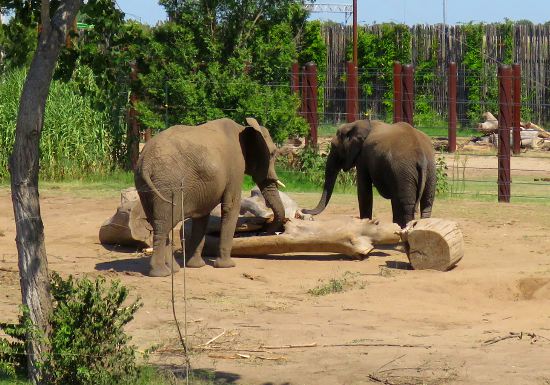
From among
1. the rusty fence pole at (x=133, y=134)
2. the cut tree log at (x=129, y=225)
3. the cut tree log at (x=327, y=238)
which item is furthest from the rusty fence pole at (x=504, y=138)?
the cut tree log at (x=129, y=225)

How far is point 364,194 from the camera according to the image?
1395cm

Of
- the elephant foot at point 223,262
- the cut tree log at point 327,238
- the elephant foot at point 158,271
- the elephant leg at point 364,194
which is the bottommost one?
the elephant foot at point 223,262

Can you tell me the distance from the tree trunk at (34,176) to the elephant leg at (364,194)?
23.9ft

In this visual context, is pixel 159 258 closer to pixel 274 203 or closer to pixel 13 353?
pixel 274 203

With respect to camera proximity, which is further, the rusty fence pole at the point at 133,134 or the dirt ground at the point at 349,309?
the rusty fence pole at the point at 133,134

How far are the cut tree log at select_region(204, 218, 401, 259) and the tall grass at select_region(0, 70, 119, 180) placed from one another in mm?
7112

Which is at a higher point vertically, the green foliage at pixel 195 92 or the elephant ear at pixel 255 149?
the green foliage at pixel 195 92

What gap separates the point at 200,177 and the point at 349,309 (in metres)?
2.45

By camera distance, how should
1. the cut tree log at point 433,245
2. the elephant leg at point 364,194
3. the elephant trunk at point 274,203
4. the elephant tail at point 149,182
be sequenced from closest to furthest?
the elephant tail at point 149,182 < the cut tree log at point 433,245 < the elephant trunk at point 274,203 < the elephant leg at point 364,194

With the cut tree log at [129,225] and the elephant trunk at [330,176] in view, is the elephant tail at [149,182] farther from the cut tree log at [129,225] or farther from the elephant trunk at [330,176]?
the elephant trunk at [330,176]

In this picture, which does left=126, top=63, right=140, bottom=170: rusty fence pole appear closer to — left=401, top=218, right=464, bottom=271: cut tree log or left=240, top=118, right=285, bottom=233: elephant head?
left=240, top=118, right=285, bottom=233: elephant head

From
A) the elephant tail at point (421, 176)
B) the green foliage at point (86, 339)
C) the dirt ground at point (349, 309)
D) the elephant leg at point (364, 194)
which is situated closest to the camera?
the green foliage at point (86, 339)

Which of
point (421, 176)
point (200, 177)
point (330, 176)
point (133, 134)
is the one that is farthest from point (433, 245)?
point (133, 134)

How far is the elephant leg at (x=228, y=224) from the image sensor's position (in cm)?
1199
